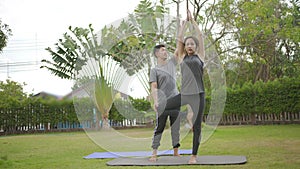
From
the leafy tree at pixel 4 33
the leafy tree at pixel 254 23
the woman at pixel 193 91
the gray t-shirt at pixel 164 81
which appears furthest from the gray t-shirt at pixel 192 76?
the leafy tree at pixel 254 23

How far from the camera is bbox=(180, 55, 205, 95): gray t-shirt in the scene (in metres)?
4.66

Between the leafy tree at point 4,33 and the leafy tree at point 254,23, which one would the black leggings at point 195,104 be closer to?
the leafy tree at point 4,33

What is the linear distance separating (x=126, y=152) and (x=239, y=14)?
8710 millimetres

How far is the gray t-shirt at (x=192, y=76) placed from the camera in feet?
15.3

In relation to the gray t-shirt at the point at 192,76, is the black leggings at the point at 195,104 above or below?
below

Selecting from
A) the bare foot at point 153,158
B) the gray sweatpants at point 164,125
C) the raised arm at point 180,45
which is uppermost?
the raised arm at point 180,45

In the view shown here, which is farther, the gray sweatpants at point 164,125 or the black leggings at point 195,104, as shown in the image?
the gray sweatpants at point 164,125

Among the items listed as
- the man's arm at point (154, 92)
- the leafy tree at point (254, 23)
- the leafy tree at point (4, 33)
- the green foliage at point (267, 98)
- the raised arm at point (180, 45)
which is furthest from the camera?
the green foliage at point (267, 98)

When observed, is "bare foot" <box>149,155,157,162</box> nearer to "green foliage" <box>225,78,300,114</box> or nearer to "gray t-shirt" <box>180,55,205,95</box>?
"gray t-shirt" <box>180,55,205,95</box>

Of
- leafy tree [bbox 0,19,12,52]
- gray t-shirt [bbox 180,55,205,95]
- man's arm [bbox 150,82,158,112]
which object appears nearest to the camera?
gray t-shirt [bbox 180,55,205,95]

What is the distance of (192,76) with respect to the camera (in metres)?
4.70

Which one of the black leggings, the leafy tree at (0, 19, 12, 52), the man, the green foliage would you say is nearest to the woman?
the black leggings

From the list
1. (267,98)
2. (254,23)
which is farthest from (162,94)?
(267,98)

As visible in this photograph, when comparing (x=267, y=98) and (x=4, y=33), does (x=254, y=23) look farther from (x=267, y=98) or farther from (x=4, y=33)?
(x=4, y=33)
